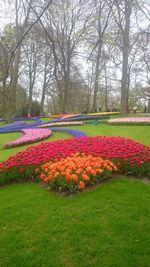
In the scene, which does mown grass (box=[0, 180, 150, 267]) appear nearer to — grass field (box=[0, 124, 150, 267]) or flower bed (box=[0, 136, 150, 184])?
grass field (box=[0, 124, 150, 267])

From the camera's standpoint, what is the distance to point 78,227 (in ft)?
11.9

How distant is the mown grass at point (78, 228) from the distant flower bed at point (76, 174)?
0.24 m

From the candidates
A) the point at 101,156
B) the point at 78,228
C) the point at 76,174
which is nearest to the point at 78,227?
the point at 78,228

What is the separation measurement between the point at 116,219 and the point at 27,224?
52.1 inches

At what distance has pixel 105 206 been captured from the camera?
4199 millimetres

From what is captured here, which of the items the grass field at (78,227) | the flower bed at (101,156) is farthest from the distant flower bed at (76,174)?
the flower bed at (101,156)

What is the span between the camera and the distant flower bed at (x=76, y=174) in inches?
187

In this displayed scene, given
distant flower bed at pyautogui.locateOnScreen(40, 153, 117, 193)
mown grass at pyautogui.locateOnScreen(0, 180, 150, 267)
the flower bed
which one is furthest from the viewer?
the flower bed

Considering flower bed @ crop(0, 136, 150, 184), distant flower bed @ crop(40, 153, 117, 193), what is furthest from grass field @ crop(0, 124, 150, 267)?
flower bed @ crop(0, 136, 150, 184)

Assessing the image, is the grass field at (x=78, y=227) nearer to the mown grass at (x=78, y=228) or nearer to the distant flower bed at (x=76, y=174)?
the mown grass at (x=78, y=228)

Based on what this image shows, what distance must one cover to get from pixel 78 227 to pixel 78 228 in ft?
Answer: 0.08

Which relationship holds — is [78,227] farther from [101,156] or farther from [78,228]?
[101,156]

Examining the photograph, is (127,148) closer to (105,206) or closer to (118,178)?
(118,178)

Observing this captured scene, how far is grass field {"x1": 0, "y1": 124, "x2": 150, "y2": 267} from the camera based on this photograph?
9.89 ft
